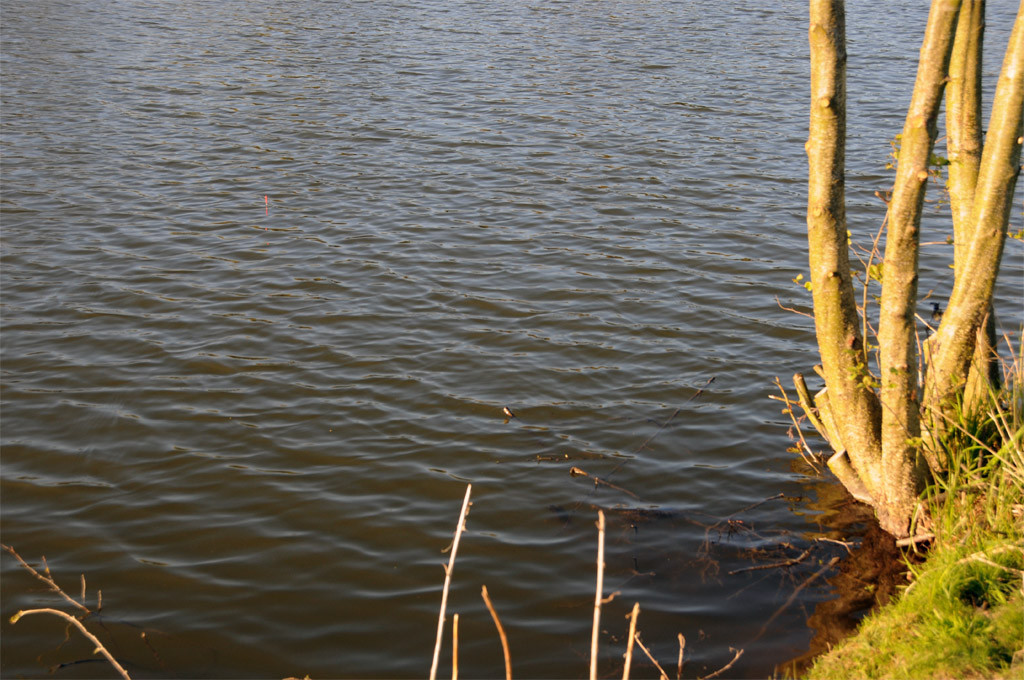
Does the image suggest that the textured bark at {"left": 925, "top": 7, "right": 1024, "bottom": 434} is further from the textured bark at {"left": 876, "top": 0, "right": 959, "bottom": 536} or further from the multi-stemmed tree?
the textured bark at {"left": 876, "top": 0, "right": 959, "bottom": 536}

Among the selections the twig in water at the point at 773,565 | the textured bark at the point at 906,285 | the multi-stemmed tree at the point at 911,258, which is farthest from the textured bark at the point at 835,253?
the twig in water at the point at 773,565

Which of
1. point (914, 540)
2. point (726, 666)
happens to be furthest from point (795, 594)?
point (726, 666)

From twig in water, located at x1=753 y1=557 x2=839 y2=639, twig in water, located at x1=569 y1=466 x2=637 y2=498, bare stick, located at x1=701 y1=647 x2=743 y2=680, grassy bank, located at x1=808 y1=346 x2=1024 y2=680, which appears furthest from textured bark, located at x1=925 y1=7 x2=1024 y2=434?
twig in water, located at x1=569 y1=466 x2=637 y2=498

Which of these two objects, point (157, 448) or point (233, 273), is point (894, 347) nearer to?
point (157, 448)

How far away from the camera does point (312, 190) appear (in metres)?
11.6

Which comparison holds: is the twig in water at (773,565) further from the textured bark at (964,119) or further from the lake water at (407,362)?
the textured bark at (964,119)

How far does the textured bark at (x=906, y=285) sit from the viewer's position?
448cm

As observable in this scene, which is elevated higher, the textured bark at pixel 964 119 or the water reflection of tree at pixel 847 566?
the textured bark at pixel 964 119

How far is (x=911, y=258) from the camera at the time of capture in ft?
15.7

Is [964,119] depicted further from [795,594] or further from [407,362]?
[407,362]

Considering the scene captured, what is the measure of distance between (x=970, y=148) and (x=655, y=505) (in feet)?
9.21

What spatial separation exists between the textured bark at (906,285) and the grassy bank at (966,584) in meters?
0.21

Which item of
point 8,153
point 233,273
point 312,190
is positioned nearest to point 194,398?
point 233,273

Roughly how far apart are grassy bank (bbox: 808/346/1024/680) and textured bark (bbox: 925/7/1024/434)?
271 mm
